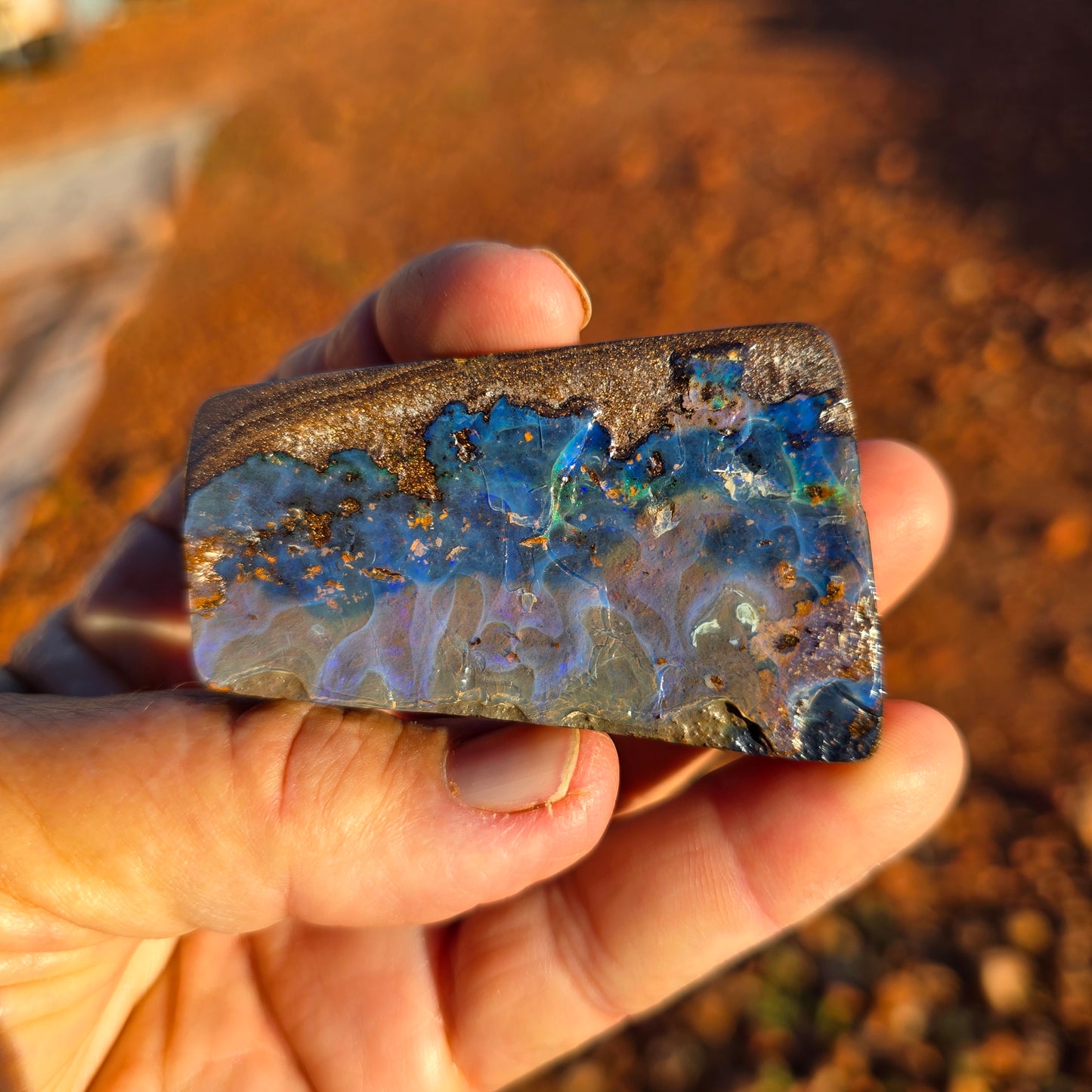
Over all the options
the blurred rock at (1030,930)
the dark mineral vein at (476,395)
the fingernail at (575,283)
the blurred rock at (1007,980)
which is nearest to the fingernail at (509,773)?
the dark mineral vein at (476,395)

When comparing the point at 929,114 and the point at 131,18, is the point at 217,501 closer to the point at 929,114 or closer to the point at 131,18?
the point at 929,114

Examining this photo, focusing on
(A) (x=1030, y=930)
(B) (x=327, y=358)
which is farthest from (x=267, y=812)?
(A) (x=1030, y=930)

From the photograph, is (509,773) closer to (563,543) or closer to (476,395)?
(563,543)

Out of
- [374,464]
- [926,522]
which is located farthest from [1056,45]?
[374,464]

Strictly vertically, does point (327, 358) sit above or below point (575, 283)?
below

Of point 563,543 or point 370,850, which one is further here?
point 563,543

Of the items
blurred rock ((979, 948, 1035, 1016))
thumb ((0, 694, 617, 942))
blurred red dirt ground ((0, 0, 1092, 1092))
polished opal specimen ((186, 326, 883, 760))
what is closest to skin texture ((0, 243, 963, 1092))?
thumb ((0, 694, 617, 942))
